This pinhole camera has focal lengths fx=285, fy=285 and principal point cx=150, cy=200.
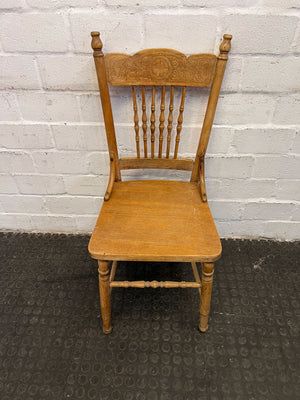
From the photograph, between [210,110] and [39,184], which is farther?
Answer: [39,184]

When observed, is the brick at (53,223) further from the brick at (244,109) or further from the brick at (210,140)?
the brick at (244,109)

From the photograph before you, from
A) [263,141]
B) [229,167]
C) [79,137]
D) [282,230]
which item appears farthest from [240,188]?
[79,137]

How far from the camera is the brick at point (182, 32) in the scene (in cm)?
104

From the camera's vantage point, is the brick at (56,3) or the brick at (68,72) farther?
the brick at (68,72)

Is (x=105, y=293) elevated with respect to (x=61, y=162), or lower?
lower

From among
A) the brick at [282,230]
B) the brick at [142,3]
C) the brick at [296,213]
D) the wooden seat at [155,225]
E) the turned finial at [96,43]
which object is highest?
the brick at [142,3]

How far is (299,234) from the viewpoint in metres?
1.60

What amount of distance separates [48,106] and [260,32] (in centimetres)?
91

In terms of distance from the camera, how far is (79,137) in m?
1.34

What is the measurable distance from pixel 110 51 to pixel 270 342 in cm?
134

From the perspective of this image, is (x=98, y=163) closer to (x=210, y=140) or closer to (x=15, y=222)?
(x=210, y=140)

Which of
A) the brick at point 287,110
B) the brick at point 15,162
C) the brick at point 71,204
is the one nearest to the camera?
the brick at point 287,110

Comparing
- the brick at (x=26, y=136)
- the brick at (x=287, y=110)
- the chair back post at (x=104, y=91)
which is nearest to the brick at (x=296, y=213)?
the brick at (x=287, y=110)

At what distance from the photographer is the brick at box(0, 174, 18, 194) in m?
1.50
